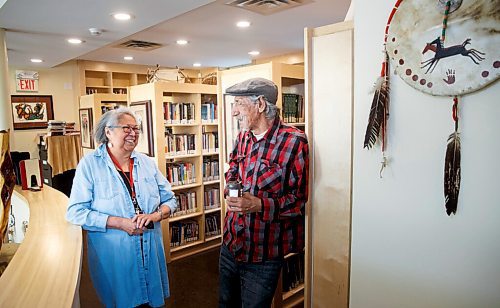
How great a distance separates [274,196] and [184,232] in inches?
100

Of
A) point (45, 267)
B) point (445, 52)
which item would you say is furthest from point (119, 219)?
point (445, 52)

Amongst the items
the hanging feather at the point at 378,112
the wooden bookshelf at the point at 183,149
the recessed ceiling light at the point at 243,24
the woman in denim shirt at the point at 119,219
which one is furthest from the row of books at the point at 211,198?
the hanging feather at the point at 378,112

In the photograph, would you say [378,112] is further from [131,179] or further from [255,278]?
[131,179]

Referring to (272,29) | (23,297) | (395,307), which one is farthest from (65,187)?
(395,307)

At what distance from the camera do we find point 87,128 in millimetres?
5176

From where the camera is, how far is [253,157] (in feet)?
5.76

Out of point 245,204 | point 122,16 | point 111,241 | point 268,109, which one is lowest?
point 111,241

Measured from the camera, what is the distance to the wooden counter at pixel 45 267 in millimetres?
1027

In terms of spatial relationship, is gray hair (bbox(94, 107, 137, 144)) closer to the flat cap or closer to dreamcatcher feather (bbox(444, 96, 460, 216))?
the flat cap

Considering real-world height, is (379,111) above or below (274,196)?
above

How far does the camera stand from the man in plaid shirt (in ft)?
5.41

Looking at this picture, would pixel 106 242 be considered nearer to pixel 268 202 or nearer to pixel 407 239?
pixel 268 202

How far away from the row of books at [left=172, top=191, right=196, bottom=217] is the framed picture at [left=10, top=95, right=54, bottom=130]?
3934 mm

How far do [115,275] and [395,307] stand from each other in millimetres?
1332
